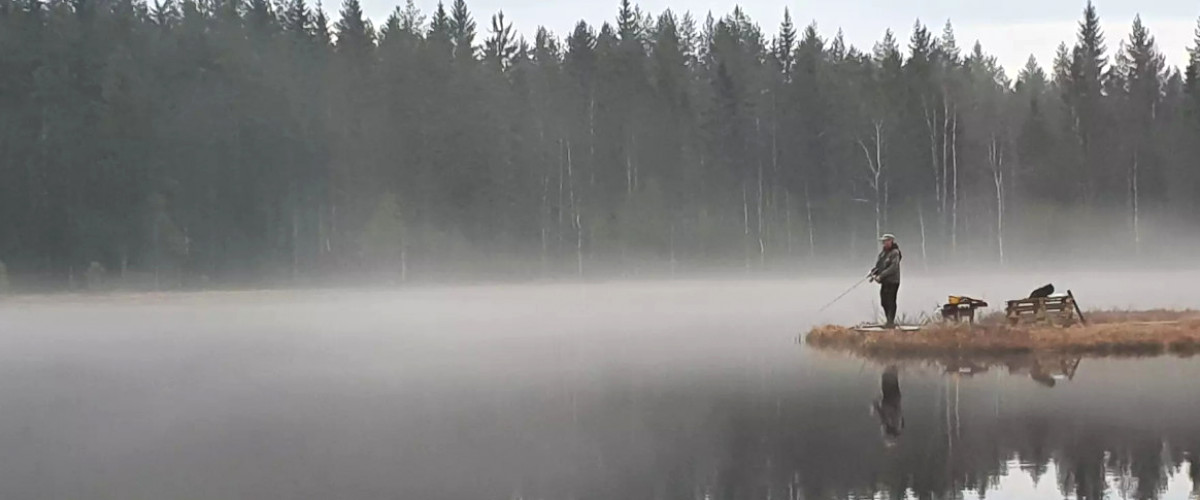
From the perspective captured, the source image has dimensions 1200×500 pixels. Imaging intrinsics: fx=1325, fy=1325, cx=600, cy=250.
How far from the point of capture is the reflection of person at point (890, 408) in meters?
13.2

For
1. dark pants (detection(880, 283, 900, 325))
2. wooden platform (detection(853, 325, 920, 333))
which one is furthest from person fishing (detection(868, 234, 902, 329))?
wooden platform (detection(853, 325, 920, 333))

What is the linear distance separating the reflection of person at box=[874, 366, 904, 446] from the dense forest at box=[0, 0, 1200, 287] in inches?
1899

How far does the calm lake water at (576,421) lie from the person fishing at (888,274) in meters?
1.65

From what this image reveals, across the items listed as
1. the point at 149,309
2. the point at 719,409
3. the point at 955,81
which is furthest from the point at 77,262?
the point at 719,409

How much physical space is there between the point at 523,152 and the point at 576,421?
55.0 metres

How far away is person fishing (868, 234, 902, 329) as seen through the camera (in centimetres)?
2195

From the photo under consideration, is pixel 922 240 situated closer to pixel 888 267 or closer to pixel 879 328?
pixel 879 328

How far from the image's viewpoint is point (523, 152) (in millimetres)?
69375

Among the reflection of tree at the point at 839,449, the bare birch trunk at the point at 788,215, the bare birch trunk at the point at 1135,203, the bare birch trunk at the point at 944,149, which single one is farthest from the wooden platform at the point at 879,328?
the bare birch trunk at the point at 1135,203

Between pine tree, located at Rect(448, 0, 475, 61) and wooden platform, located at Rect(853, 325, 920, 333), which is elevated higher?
pine tree, located at Rect(448, 0, 475, 61)

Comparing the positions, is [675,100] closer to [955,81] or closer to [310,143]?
[955,81]

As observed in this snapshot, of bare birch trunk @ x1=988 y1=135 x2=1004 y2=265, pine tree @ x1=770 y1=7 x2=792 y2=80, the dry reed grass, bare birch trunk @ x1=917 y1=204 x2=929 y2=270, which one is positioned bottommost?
the dry reed grass

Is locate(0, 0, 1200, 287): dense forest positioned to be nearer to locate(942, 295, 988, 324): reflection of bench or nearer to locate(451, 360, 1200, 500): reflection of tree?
locate(942, 295, 988, 324): reflection of bench

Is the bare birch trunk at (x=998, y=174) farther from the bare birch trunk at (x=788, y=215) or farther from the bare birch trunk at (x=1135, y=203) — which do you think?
the bare birch trunk at (x=788, y=215)
